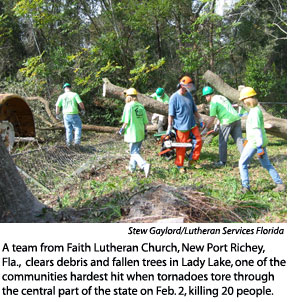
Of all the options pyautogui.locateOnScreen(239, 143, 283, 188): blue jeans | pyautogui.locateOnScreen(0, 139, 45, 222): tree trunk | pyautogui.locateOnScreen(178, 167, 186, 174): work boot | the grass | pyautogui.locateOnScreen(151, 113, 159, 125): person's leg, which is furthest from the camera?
pyautogui.locateOnScreen(151, 113, 159, 125): person's leg

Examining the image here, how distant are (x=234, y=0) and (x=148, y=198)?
12265 millimetres

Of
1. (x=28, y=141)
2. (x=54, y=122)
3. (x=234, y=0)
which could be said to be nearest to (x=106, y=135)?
(x=54, y=122)

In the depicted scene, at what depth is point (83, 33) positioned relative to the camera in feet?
48.6

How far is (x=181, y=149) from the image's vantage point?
6.30 metres

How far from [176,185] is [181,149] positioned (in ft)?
3.64

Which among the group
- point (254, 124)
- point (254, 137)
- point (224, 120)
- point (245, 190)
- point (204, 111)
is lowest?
point (245, 190)

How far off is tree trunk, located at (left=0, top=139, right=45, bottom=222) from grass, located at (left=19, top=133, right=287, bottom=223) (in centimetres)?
64

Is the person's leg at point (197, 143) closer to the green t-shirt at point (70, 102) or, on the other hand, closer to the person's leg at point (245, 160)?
the person's leg at point (245, 160)

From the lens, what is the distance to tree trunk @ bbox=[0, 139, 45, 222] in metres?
3.29

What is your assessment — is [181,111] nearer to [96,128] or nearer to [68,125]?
[68,125]

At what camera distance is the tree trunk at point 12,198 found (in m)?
3.29

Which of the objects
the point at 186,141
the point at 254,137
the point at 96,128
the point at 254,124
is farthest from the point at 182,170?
the point at 96,128

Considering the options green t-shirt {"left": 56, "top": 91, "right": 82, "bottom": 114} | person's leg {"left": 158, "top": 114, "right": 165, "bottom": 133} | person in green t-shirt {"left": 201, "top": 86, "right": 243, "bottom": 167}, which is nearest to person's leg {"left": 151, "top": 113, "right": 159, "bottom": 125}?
person's leg {"left": 158, "top": 114, "right": 165, "bottom": 133}

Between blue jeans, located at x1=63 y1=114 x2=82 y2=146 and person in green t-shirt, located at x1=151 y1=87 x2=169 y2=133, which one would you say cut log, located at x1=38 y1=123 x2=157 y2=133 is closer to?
person in green t-shirt, located at x1=151 y1=87 x2=169 y2=133
